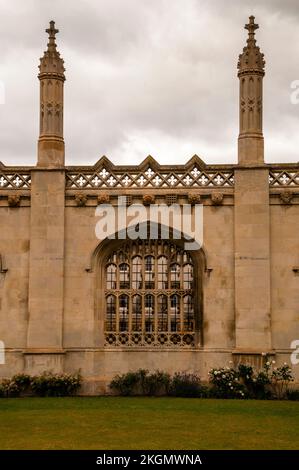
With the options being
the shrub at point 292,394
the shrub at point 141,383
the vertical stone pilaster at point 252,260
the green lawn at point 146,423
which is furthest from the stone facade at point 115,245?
the green lawn at point 146,423

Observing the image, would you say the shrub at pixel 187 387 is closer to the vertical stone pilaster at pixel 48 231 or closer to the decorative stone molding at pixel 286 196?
the vertical stone pilaster at pixel 48 231

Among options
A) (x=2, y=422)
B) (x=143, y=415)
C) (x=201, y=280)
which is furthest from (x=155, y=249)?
(x=2, y=422)

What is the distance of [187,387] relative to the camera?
25484 millimetres

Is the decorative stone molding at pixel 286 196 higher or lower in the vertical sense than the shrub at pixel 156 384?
higher

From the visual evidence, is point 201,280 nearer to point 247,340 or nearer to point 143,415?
point 247,340

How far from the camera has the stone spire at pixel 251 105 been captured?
26.6 meters

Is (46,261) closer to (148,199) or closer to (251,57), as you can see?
(148,199)

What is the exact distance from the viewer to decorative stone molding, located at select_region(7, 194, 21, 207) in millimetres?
26969

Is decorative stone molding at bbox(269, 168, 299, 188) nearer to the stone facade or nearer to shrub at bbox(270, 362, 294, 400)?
the stone facade

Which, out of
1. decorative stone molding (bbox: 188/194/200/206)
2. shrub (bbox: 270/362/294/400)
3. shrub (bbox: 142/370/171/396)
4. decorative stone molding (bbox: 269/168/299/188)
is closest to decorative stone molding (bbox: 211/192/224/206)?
decorative stone molding (bbox: 188/194/200/206)

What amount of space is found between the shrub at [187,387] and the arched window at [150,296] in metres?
1.38

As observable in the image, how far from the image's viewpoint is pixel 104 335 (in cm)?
2686

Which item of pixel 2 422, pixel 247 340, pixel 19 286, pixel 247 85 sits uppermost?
pixel 247 85

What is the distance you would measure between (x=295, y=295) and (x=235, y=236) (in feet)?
8.38
